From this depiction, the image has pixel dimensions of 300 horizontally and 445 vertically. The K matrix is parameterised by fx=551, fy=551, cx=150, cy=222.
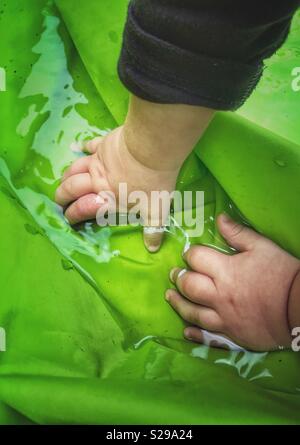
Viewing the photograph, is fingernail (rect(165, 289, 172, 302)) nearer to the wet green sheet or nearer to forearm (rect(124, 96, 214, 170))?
the wet green sheet

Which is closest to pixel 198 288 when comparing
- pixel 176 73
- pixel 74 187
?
pixel 74 187

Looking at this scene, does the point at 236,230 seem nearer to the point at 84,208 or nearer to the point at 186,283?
the point at 186,283

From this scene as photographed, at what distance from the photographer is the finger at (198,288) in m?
0.85

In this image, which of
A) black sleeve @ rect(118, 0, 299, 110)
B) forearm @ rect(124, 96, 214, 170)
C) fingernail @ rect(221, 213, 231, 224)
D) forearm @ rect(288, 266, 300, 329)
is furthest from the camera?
fingernail @ rect(221, 213, 231, 224)

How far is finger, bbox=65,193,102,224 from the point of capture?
0.86 m

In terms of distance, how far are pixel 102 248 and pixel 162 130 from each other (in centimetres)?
26

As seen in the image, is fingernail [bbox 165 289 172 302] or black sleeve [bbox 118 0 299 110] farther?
fingernail [bbox 165 289 172 302]

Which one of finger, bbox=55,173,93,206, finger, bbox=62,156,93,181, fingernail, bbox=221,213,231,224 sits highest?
finger, bbox=62,156,93,181

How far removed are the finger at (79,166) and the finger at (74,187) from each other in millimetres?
13

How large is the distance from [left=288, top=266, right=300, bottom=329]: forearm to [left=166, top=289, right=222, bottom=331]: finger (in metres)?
0.11

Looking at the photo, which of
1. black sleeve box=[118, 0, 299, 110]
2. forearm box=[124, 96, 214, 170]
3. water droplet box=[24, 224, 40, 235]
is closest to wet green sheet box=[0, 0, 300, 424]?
water droplet box=[24, 224, 40, 235]

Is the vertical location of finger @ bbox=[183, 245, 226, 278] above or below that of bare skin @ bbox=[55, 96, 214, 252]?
below

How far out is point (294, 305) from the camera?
0.79 metres

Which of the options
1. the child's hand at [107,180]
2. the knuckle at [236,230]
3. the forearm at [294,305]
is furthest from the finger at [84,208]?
the forearm at [294,305]
